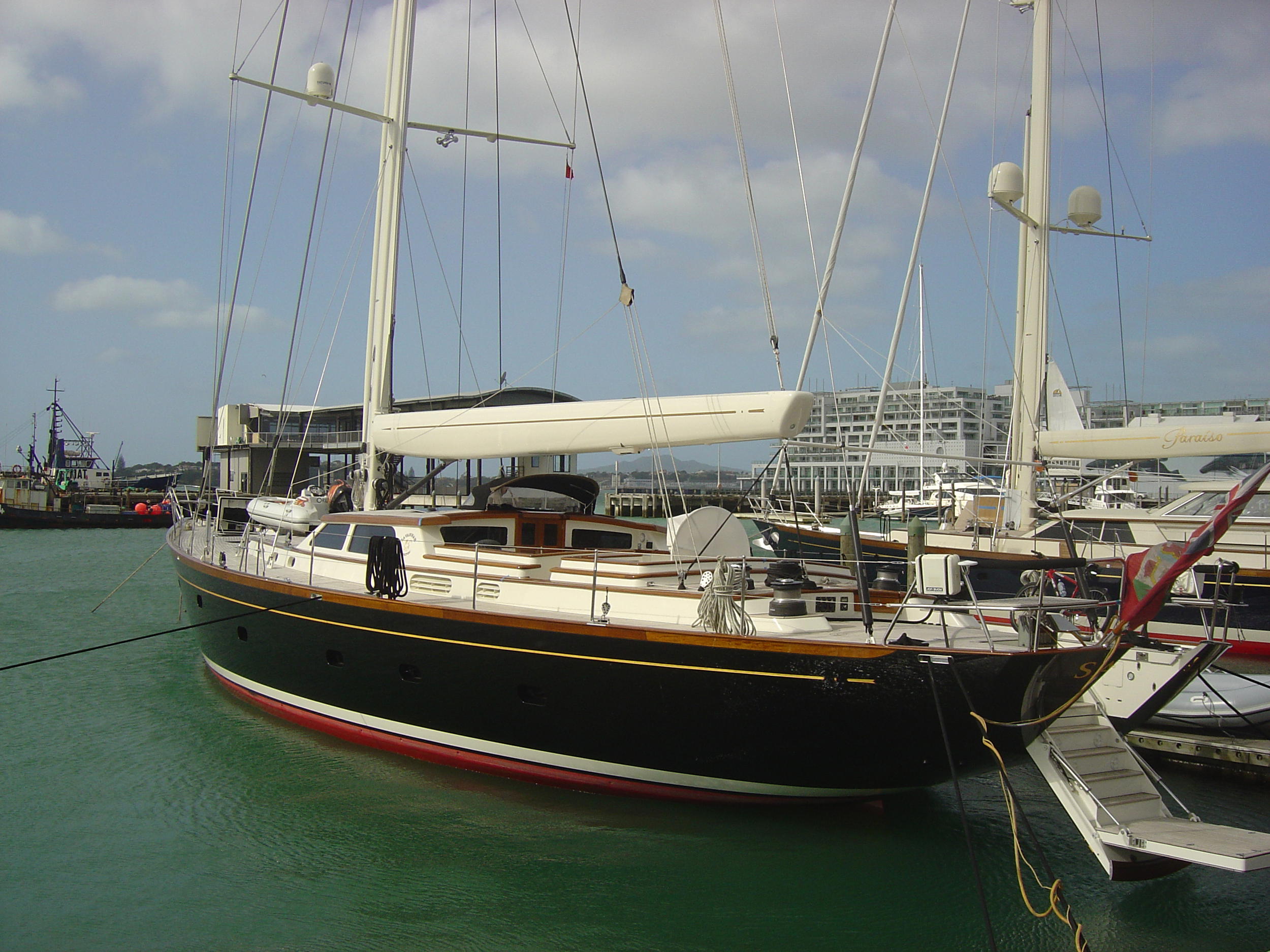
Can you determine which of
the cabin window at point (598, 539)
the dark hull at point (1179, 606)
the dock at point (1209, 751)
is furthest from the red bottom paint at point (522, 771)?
the dark hull at point (1179, 606)

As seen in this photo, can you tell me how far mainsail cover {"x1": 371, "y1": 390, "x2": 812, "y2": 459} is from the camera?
796cm

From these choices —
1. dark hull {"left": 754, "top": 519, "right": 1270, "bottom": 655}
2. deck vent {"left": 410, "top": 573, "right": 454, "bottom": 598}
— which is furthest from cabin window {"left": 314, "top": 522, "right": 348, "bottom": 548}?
dark hull {"left": 754, "top": 519, "right": 1270, "bottom": 655}

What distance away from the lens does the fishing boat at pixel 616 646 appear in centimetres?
699

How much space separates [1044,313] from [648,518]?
44451 mm

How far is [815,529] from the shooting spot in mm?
21375

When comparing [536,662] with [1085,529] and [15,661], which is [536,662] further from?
[1085,529]

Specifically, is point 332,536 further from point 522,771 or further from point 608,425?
point 608,425

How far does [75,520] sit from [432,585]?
157ft

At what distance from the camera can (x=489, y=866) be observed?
726 centimetres

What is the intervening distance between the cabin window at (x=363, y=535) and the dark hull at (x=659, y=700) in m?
1.04

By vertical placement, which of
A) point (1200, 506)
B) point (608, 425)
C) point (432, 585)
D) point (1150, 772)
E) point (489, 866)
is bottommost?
point (489, 866)

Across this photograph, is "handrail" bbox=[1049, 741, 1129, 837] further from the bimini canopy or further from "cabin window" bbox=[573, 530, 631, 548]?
the bimini canopy

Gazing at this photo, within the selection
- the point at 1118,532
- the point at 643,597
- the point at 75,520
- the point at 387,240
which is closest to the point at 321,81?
the point at 387,240

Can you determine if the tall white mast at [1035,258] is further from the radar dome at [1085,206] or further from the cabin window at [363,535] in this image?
the cabin window at [363,535]
